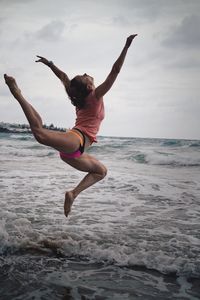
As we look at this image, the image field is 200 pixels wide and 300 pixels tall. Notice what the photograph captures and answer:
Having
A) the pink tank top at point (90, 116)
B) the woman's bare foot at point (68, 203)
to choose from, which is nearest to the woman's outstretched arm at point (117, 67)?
the pink tank top at point (90, 116)

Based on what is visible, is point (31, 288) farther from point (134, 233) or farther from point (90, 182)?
point (134, 233)

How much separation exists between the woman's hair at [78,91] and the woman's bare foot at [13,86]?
0.75m

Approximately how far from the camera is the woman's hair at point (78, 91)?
4.39 metres

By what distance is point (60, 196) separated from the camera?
9133mm

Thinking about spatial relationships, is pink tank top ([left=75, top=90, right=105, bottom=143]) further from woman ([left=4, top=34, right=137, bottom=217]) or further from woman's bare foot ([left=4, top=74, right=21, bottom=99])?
woman's bare foot ([left=4, top=74, right=21, bottom=99])

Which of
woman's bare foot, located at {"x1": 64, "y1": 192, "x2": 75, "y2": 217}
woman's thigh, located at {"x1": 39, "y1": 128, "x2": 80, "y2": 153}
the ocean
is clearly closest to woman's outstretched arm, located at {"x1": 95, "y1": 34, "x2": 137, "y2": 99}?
woman's thigh, located at {"x1": 39, "y1": 128, "x2": 80, "y2": 153}

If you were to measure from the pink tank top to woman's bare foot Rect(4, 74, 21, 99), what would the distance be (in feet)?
3.01

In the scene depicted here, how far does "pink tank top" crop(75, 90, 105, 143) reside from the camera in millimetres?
4418

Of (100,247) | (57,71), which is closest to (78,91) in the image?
(57,71)

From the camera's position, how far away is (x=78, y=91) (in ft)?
14.4

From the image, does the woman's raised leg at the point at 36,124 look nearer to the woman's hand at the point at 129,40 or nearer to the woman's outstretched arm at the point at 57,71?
the woman's outstretched arm at the point at 57,71

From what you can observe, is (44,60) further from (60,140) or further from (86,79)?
(60,140)

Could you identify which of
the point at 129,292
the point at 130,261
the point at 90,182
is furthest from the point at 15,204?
the point at 129,292

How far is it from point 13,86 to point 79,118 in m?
1.00
